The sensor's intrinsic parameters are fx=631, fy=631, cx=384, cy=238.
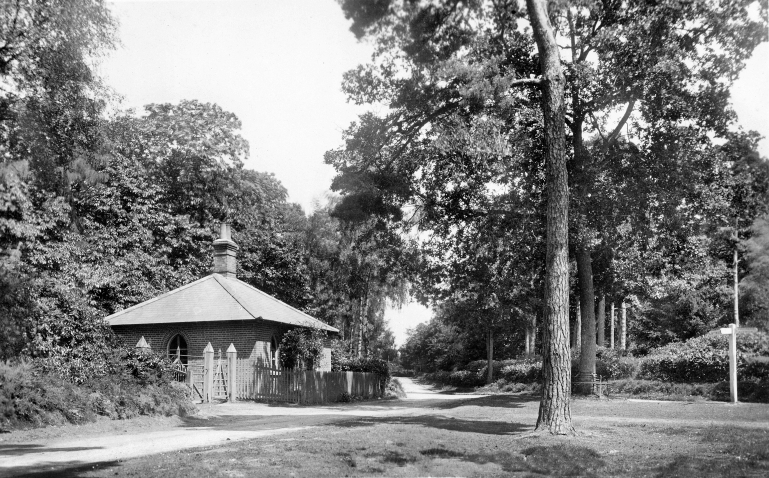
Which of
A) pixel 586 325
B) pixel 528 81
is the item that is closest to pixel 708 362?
pixel 586 325

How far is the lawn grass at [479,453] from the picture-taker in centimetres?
845

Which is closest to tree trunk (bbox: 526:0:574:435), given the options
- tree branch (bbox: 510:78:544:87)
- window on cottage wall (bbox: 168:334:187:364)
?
tree branch (bbox: 510:78:544:87)

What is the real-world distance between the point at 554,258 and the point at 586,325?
1375cm

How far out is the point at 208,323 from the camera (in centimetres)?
2689

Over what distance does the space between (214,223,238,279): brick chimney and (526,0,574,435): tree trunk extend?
2099cm

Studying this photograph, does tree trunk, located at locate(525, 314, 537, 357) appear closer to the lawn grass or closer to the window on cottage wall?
the window on cottage wall

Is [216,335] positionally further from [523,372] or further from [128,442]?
[523,372]

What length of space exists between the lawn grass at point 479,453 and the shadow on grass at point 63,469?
0.23 m

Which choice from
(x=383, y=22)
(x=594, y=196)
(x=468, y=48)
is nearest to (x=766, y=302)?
(x=594, y=196)

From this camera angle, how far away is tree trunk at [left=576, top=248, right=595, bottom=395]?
2575 centimetres

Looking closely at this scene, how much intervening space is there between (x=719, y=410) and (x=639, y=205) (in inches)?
295

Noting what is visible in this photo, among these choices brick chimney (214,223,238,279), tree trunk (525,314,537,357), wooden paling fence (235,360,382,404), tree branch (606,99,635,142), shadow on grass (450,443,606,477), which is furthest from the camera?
tree trunk (525,314,537,357)

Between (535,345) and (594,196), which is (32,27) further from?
(535,345)

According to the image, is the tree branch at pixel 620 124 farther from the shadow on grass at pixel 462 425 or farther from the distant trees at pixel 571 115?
the shadow on grass at pixel 462 425
